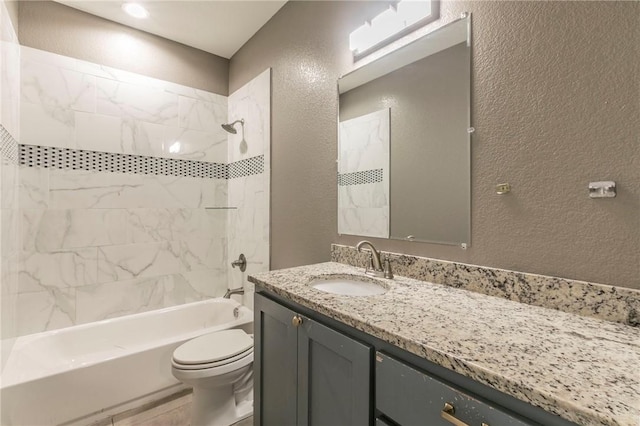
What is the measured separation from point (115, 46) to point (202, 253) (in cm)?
183

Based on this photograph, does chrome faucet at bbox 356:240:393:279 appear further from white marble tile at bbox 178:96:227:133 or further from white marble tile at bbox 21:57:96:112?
white marble tile at bbox 21:57:96:112

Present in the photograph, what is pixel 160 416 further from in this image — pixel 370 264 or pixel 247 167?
pixel 247 167

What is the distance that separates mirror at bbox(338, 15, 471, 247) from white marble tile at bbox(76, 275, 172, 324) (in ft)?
5.94

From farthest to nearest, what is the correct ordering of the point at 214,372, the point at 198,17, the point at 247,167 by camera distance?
the point at 247,167
the point at 198,17
the point at 214,372

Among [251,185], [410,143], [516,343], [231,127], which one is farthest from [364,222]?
[231,127]

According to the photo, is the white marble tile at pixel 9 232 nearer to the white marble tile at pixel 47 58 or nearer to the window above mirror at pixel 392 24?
the white marble tile at pixel 47 58

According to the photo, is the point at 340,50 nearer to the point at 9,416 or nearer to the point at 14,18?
the point at 14,18

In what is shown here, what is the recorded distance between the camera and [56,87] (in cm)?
207

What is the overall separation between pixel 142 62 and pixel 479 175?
270 cm

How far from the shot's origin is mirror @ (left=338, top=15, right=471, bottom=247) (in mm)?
1207

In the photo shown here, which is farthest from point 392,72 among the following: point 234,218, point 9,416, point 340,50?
point 9,416

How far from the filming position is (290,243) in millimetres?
2094

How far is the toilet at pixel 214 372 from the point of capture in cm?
160

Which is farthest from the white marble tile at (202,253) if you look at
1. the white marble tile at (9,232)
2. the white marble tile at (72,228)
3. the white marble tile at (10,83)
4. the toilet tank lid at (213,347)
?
the white marble tile at (10,83)
